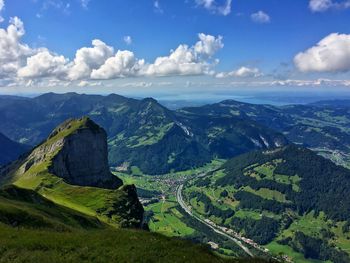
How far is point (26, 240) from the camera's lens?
199ft

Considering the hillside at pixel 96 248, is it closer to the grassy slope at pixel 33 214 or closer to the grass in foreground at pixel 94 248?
the grass in foreground at pixel 94 248

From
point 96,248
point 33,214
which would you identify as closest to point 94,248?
point 96,248

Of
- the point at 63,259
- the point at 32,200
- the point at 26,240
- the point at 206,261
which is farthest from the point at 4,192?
the point at 206,261

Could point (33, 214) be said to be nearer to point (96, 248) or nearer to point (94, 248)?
point (94, 248)

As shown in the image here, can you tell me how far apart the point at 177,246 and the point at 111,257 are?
11.1 metres

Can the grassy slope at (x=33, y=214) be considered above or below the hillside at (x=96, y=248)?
below

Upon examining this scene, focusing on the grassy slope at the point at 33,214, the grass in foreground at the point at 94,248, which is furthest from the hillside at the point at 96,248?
the grassy slope at the point at 33,214

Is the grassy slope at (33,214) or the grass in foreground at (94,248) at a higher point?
the grass in foreground at (94,248)

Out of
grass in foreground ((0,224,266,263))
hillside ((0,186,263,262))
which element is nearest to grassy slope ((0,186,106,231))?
hillside ((0,186,263,262))

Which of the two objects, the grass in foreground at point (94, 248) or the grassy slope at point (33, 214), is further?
the grassy slope at point (33, 214)

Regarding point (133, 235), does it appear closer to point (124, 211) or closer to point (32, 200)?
point (32, 200)

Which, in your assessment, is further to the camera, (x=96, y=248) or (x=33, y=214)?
(x=33, y=214)

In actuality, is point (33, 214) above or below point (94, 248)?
below

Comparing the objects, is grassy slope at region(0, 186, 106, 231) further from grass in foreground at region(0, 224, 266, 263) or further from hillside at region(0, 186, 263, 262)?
grass in foreground at region(0, 224, 266, 263)
